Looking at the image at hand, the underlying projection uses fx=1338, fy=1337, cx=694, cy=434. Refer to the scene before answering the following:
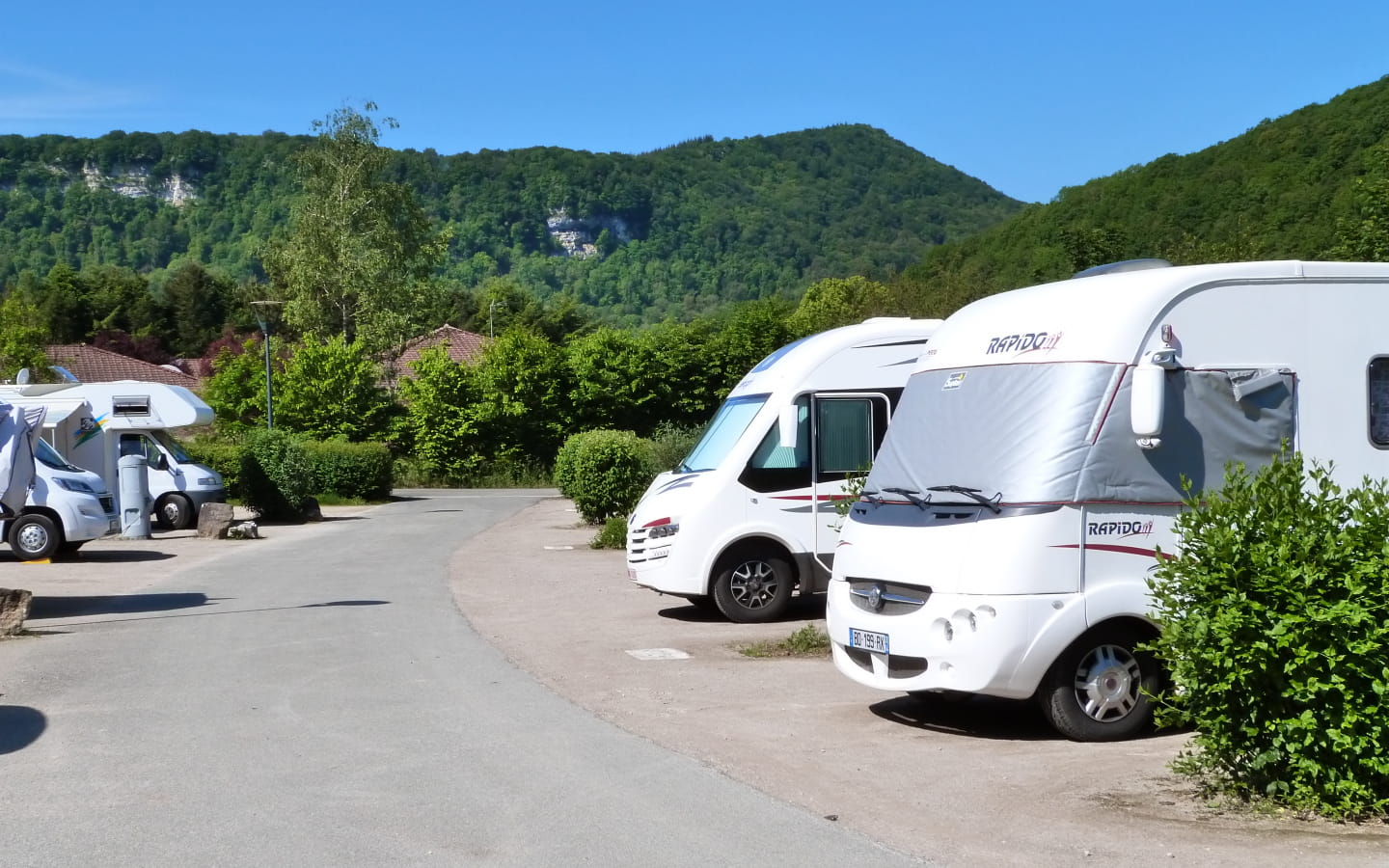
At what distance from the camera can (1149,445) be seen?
25.5ft

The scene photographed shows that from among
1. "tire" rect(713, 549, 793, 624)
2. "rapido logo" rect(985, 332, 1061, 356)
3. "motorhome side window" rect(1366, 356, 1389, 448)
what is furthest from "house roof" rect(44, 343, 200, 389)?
"motorhome side window" rect(1366, 356, 1389, 448)

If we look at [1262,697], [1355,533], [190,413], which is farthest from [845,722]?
[190,413]

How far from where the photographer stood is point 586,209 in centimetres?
13088

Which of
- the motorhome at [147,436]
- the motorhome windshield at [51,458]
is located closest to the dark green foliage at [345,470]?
the motorhome at [147,436]

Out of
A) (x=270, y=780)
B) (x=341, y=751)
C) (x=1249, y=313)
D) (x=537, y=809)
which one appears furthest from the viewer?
(x=1249, y=313)

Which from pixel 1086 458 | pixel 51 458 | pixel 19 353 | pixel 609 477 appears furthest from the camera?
pixel 19 353

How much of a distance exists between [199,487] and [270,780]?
22.3 m

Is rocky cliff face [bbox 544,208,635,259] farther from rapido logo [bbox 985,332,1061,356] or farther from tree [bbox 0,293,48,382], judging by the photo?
rapido logo [bbox 985,332,1061,356]

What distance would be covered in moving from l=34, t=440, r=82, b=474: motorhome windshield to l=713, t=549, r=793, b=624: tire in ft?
42.9

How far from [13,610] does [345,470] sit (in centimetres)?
2402

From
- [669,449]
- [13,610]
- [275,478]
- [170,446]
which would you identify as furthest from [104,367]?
[13,610]

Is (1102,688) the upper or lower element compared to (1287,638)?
lower

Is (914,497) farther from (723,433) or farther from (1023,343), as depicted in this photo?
(723,433)

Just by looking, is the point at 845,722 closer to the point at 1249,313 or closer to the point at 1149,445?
the point at 1149,445
